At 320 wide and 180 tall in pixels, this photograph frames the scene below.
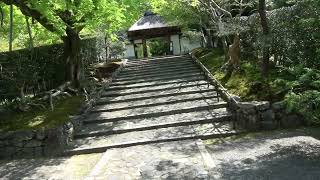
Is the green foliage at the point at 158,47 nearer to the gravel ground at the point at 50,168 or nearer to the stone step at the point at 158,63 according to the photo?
the stone step at the point at 158,63

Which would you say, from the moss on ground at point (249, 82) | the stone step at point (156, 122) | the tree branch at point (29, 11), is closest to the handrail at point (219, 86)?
the moss on ground at point (249, 82)

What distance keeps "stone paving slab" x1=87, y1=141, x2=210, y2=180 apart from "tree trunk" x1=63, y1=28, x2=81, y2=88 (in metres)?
6.65

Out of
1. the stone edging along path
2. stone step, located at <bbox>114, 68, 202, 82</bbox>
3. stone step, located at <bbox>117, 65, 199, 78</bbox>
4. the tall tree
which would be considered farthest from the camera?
stone step, located at <bbox>117, 65, 199, 78</bbox>

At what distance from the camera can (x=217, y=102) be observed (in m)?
12.5

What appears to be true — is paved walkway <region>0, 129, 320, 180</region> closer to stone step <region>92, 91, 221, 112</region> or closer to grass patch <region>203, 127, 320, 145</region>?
grass patch <region>203, 127, 320, 145</region>

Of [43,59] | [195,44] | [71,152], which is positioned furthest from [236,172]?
[195,44]

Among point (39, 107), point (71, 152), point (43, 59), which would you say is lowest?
point (71, 152)

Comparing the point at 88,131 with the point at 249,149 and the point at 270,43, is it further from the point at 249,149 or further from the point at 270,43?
the point at 270,43

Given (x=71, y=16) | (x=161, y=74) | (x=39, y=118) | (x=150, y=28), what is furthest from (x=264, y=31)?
(x=150, y=28)

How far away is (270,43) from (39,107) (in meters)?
7.47

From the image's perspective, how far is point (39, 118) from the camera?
11562 millimetres

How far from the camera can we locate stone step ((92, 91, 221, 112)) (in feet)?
44.0

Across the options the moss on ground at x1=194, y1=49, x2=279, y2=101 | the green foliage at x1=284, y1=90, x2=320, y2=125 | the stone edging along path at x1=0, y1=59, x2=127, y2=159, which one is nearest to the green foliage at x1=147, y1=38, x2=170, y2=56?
the moss on ground at x1=194, y1=49, x2=279, y2=101

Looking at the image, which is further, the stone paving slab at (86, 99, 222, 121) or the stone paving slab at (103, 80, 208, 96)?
the stone paving slab at (103, 80, 208, 96)
